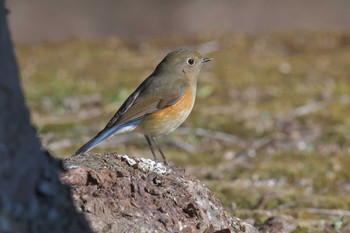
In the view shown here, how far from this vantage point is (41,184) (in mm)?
3715

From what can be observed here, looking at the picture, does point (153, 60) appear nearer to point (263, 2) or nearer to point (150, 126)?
point (150, 126)

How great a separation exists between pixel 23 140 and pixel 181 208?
1641 mm

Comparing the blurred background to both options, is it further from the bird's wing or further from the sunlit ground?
the bird's wing

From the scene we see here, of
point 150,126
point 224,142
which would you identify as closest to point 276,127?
point 224,142

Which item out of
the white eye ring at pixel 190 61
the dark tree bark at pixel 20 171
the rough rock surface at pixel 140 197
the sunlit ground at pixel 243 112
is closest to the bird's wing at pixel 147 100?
the white eye ring at pixel 190 61

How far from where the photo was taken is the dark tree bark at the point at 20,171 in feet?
11.4

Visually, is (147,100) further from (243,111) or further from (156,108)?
(243,111)

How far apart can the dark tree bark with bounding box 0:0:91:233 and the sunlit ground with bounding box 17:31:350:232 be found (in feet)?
9.97

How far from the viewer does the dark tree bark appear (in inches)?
137

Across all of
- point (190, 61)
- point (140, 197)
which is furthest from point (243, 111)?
point (140, 197)

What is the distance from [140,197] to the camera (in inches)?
193

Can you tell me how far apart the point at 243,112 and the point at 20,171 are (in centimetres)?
763

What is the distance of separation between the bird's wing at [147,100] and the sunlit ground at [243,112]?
0.99 meters

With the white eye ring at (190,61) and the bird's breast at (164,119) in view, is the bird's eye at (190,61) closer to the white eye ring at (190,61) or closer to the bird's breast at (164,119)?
the white eye ring at (190,61)
